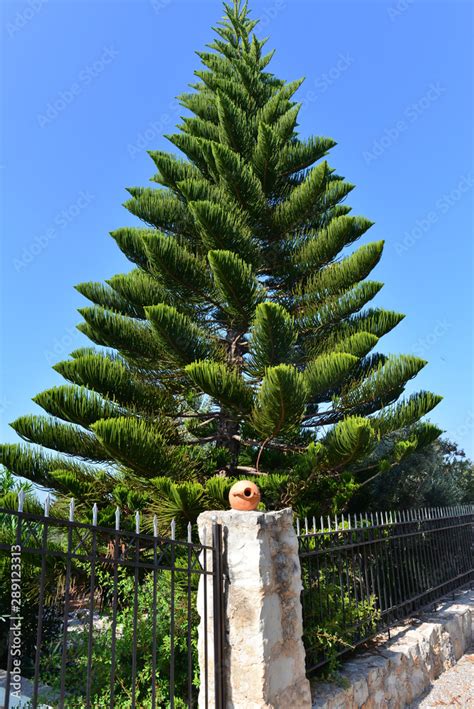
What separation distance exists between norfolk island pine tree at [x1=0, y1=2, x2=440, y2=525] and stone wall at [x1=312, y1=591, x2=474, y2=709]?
163cm

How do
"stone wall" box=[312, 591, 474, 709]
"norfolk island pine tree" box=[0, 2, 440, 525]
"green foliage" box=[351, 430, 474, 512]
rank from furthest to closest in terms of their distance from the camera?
1. "green foliage" box=[351, 430, 474, 512]
2. "norfolk island pine tree" box=[0, 2, 440, 525]
3. "stone wall" box=[312, 591, 474, 709]

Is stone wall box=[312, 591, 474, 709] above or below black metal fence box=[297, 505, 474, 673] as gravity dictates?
below

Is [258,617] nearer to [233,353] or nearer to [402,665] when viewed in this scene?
[402,665]

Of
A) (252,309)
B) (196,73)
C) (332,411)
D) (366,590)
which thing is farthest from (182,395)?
(196,73)

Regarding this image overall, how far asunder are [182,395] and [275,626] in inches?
173

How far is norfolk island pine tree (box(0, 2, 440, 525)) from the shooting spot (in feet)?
17.3

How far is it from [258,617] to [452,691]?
9.15ft

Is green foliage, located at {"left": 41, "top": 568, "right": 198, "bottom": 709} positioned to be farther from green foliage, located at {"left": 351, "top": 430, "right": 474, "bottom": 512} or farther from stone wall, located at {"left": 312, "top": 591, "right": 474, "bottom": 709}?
green foliage, located at {"left": 351, "top": 430, "right": 474, "bottom": 512}

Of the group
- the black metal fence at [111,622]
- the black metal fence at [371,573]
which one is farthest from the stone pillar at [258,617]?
the black metal fence at [371,573]

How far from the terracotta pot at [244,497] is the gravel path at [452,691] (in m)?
2.57

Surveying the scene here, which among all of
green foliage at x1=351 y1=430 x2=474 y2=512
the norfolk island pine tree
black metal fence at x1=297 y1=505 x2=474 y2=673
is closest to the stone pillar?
black metal fence at x1=297 y1=505 x2=474 y2=673

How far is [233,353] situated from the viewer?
711 centimetres

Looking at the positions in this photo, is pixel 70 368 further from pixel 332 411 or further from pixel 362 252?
pixel 362 252

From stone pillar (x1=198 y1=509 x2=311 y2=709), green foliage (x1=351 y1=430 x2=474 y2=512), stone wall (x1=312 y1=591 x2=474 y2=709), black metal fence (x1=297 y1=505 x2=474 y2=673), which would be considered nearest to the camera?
stone pillar (x1=198 y1=509 x2=311 y2=709)
